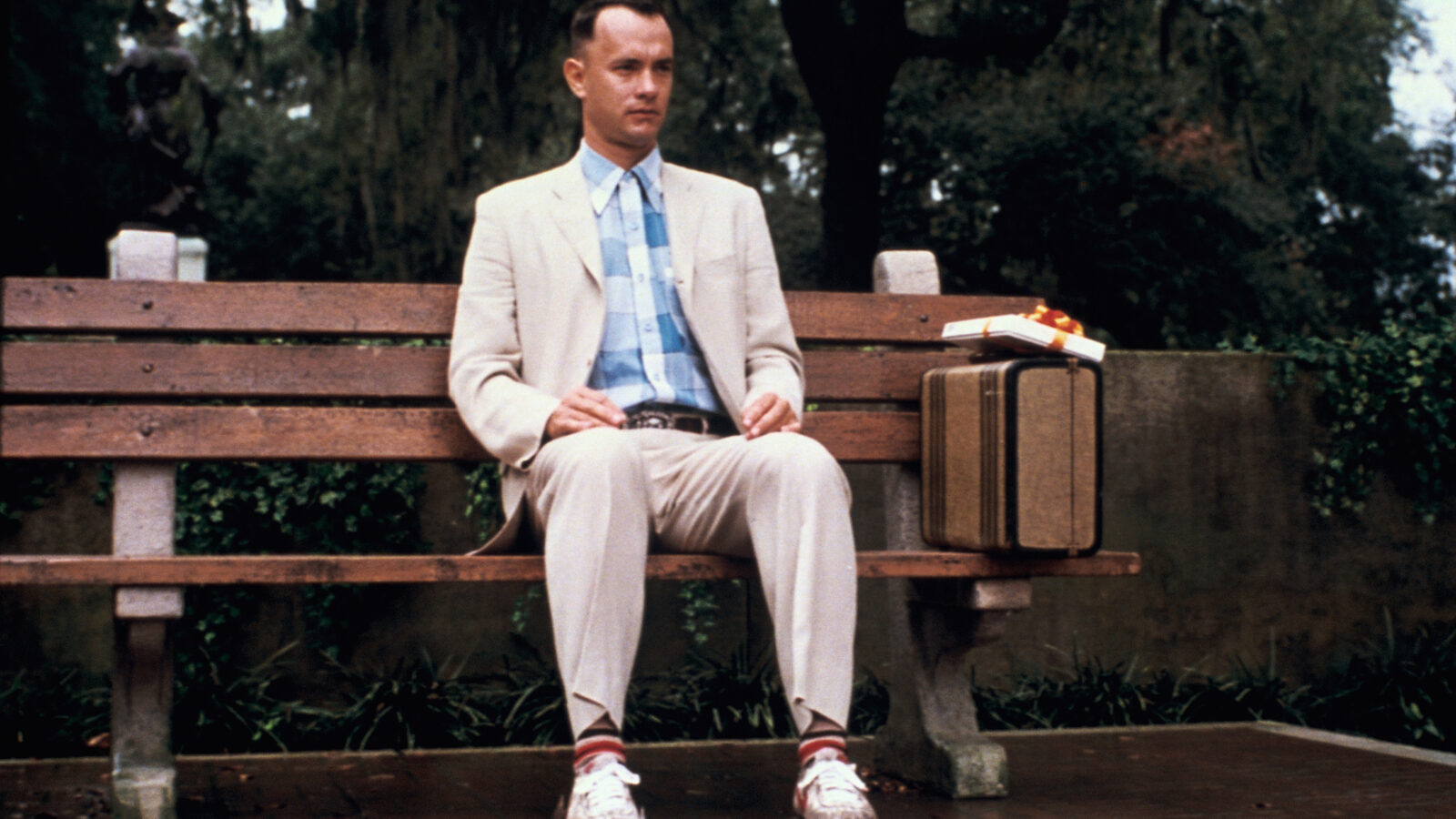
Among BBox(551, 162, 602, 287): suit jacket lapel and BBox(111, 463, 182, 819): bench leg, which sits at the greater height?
BBox(551, 162, 602, 287): suit jacket lapel

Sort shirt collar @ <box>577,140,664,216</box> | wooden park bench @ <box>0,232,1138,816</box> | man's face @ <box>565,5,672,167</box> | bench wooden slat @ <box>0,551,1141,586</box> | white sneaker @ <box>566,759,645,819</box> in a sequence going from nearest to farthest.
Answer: white sneaker @ <box>566,759,645,819</box>, bench wooden slat @ <box>0,551,1141,586</box>, wooden park bench @ <box>0,232,1138,816</box>, man's face @ <box>565,5,672,167</box>, shirt collar @ <box>577,140,664,216</box>

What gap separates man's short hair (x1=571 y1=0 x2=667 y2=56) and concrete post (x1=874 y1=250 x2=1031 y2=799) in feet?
3.19

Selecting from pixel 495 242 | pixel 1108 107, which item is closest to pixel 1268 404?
pixel 495 242

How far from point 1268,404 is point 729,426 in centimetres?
281

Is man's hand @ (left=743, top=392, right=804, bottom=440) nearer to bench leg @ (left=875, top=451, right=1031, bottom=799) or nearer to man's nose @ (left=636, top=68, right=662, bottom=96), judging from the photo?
bench leg @ (left=875, top=451, right=1031, bottom=799)

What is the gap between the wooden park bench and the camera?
3135 millimetres

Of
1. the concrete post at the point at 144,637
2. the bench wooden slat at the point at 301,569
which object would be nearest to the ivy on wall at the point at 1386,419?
the bench wooden slat at the point at 301,569

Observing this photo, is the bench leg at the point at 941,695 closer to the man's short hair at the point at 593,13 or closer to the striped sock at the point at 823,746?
the striped sock at the point at 823,746

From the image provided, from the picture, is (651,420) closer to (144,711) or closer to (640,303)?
(640,303)

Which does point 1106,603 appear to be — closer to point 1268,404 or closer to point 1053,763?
point 1268,404

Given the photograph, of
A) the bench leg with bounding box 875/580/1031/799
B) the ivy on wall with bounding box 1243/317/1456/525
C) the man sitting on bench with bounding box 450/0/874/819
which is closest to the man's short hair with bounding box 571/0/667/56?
the man sitting on bench with bounding box 450/0/874/819

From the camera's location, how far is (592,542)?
2.73 meters

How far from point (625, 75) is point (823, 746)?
60.4 inches

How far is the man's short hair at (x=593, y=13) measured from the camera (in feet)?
10.8
